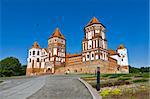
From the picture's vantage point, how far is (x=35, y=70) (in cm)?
8594

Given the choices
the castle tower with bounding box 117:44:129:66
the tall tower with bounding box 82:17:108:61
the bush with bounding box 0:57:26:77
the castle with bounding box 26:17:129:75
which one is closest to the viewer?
the tall tower with bounding box 82:17:108:61

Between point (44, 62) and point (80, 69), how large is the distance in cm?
1742

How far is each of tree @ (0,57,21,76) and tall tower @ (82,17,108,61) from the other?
959 inches

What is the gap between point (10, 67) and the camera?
78.2 m

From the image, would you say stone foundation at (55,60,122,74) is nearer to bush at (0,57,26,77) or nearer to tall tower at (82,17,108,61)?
tall tower at (82,17,108,61)

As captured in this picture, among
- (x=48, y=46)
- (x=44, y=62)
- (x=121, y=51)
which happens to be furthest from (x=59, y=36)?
(x=121, y=51)

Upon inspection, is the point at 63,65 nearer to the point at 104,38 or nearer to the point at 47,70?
the point at 47,70

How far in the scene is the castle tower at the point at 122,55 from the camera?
88.4 metres

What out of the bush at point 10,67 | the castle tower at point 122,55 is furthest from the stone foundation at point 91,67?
the bush at point 10,67

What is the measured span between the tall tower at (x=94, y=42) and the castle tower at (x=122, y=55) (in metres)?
17.5

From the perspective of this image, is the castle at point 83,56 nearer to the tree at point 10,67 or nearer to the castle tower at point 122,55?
the castle tower at point 122,55

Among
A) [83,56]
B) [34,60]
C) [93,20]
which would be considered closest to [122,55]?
[83,56]

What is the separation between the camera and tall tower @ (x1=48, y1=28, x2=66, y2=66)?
82.3 meters

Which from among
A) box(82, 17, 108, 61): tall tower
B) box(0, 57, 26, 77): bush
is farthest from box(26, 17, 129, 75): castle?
box(0, 57, 26, 77): bush
